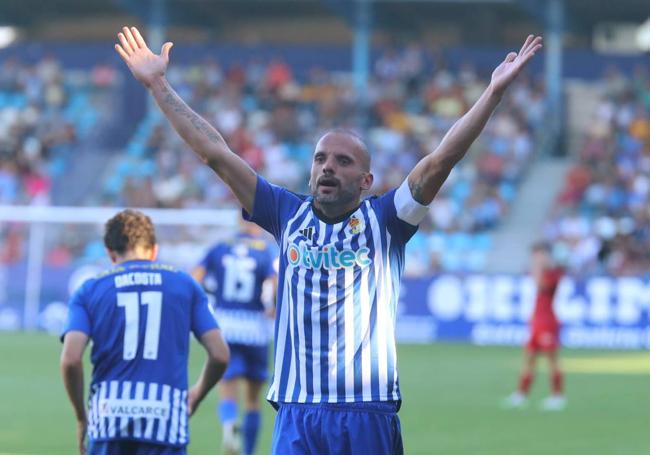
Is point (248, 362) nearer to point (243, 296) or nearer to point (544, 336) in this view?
point (243, 296)

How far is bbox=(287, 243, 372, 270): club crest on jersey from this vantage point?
244 inches

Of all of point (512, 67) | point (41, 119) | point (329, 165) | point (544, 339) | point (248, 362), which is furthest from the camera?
point (41, 119)

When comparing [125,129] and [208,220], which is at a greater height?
[125,129]

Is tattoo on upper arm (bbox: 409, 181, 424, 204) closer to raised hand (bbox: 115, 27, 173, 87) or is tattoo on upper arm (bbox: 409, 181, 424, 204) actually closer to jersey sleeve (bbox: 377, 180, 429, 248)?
jersey sleeve (bbox: 377, 180, 429, 248)

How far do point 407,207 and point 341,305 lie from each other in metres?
0.52

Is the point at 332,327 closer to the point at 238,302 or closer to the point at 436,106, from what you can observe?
the point at 238,302

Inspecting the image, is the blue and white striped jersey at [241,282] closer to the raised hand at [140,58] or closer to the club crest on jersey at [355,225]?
the raised hand at [140,58]

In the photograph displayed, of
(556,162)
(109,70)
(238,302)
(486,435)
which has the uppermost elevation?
(109,70)

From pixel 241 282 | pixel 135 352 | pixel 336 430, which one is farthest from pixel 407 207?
pixel 241 282

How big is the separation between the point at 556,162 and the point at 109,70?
41.7 feet

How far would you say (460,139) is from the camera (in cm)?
593

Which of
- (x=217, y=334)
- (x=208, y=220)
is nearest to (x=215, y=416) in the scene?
(x=217, y=334)

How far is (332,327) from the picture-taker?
6.19m

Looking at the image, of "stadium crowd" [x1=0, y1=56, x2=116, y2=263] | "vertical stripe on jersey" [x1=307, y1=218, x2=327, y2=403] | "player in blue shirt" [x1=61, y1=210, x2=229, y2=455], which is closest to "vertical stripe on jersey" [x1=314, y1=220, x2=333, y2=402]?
"vertical stripe on jersey" [x1=307, y1=218, x2=327, y2=403]
